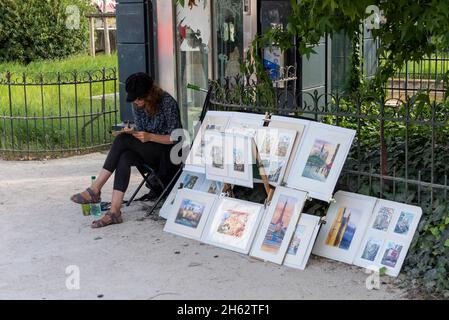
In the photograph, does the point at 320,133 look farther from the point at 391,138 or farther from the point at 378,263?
the point at 391,138

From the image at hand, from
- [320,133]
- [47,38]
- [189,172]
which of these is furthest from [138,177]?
[47,38]

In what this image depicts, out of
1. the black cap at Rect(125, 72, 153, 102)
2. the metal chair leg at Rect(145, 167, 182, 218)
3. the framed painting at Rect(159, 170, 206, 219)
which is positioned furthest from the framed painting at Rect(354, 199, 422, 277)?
the black cap at Rect(125, 72, 153, 102)

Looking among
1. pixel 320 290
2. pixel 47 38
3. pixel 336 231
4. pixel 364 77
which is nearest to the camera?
pixel 320 290

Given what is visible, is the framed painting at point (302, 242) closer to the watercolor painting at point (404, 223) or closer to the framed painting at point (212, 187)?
the watercolor painting at point (404, 223)

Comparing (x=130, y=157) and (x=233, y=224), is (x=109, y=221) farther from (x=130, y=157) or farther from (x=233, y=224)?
(x=233, y=224)

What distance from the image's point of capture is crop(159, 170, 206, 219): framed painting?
5.86 meters

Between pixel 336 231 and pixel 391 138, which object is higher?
pixel 391 138

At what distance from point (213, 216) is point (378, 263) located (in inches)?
53.1

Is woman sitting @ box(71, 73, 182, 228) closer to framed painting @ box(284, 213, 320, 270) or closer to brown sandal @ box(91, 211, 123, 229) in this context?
brown sandal @ box(91, 211, 123, 229)

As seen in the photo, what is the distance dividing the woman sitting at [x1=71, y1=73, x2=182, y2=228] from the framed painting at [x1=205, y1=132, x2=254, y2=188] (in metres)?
0.60

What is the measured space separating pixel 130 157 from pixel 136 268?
1.29 meters

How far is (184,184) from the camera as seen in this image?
5.95 m
